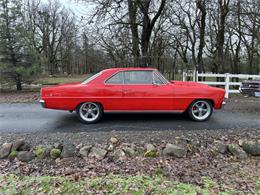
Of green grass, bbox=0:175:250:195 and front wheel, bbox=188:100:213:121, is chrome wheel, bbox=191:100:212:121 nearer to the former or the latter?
front wheel, bbox=188:100:213:121

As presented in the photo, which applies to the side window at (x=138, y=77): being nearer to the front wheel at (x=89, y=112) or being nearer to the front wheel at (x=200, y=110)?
the front wheel at (x=89, y=112)

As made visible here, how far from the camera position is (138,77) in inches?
236

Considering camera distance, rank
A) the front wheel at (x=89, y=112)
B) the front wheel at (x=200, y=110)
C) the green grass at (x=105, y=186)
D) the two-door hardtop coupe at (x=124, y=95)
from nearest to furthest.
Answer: the green grass at (x=105, y=186), the two-door hardtop coupe at (x=124, y=95), the front wheel at (x=89, y=112), the front wheel at (x=200, y=110)

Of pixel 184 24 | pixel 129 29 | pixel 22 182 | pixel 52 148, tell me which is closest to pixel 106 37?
pixel 129 29

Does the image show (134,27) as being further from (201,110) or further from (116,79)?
(201,110)

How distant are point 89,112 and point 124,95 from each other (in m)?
1.11

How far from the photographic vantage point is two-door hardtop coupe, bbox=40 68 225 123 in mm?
5785

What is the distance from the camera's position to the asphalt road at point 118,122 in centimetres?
544

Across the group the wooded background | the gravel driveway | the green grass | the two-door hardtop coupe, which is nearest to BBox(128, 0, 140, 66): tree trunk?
the wooded background

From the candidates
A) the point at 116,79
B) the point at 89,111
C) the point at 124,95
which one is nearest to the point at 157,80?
the point at 124,95

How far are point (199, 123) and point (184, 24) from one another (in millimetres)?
13390

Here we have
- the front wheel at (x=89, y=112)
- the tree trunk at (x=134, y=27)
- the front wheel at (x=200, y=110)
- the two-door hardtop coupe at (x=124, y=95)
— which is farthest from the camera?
the tree trunk at (x=134, y=27)

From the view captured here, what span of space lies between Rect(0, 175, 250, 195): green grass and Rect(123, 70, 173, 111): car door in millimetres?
2761

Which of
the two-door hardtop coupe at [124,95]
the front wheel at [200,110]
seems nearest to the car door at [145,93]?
the two-door hardtop coupe at [124,95]
